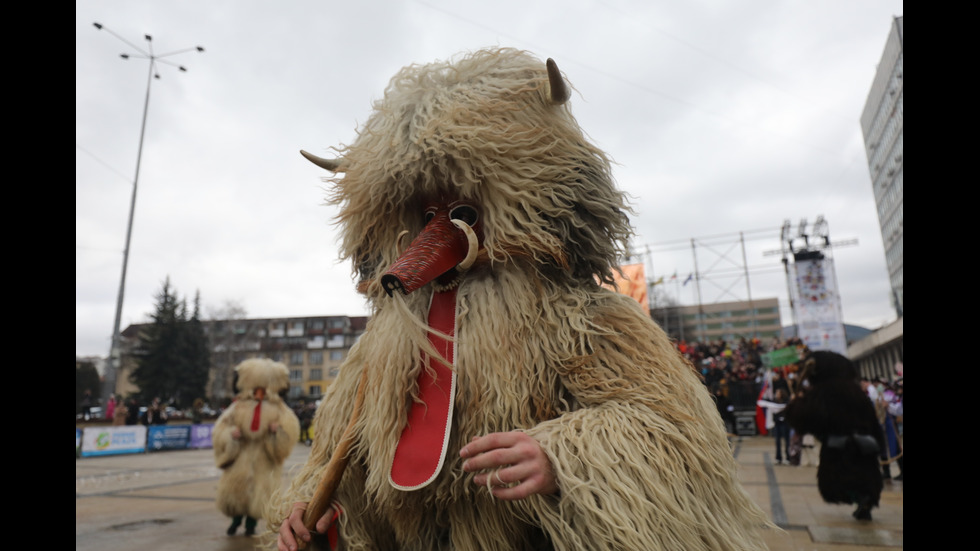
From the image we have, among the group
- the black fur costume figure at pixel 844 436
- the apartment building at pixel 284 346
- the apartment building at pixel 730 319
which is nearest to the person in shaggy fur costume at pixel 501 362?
the black fur costume figure at pixel 844 436

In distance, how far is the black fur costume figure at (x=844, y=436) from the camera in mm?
4816

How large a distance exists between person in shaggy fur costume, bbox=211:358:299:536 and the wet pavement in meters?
0.32

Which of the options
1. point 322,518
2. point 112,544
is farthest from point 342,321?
point 322,518

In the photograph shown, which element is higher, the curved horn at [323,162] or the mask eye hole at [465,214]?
the curved horn at [323,162]

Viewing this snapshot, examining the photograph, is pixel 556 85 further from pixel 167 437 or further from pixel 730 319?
pixel 730 319

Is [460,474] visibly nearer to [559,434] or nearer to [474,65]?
[559,434]

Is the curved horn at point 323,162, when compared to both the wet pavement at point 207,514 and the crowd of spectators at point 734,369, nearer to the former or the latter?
the wet pavement at point 207,514

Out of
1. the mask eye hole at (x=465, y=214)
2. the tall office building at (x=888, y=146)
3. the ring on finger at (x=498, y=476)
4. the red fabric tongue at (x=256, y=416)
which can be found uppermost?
the tall office building at (x=888, y=146)

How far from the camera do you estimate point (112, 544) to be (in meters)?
4.64

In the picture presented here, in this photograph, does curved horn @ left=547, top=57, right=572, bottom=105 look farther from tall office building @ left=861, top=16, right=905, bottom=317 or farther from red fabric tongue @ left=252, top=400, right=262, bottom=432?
tall office building @ left=861, top=16, right=905, bottom=317

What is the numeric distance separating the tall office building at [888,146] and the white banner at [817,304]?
11535 millimetres

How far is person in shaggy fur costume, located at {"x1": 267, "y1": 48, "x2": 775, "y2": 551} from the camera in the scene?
1239 mm

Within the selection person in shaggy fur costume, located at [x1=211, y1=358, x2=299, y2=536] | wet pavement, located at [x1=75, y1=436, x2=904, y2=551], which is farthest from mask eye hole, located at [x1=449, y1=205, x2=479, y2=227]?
person in shaggy fur costume, located at [x1=211, y1=358, x2=299, y2=536]

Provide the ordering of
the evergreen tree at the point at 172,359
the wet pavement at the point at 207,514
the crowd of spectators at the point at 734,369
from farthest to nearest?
the evergreen tree at the point at 172,359
the crowd of spectators at the point at 734,369
the wet pavement at the point at 207,514
